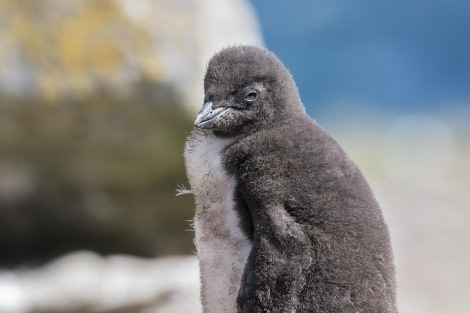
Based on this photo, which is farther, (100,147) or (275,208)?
(100,147)

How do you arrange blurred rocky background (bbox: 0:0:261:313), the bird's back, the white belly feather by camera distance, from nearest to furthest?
the bird's back
the white belly feather
blurred rocky background (bbox: 0:0:261:313)

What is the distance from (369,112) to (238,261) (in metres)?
10.0

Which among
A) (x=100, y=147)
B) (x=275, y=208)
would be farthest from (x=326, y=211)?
(x=100, y=147)

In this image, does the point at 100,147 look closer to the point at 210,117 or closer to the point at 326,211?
the point at 210,117

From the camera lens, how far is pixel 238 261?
2.15 meters

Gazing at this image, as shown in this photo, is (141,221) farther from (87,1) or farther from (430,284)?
(430,284)

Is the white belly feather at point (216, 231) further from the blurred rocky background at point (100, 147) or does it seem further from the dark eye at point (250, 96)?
the blurred rocky background at point (100, 147)

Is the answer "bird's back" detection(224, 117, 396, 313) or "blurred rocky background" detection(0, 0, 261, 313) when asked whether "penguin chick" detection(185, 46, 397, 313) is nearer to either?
"bird's back" detection(224, 117, 396, 313)

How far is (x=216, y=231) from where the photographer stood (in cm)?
220

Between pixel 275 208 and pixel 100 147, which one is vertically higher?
pixel 100 147

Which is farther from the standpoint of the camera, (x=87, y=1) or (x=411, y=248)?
(x=411, y=248)

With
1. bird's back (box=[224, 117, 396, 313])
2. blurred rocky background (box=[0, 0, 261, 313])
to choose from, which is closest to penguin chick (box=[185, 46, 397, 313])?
bird's back (box=[224, 117, 396, 313])

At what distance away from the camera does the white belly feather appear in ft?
7.08

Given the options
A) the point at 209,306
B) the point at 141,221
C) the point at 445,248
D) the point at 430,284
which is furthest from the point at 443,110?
the point at 209,306
